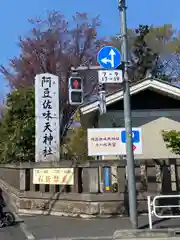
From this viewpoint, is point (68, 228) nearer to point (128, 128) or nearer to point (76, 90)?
point (128, 128)

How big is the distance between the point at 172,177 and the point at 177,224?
2.08m

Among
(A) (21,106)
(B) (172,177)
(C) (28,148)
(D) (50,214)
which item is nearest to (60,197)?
(D) (50,214)

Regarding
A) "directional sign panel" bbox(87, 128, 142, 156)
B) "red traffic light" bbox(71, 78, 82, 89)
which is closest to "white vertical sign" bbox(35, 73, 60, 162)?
"directional sign panel" bbox(87, 128, 142, 156)

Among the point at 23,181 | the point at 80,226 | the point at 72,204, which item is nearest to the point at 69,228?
the point at 80,226

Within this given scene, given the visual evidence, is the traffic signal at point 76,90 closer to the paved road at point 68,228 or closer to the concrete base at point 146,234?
the paved road at point 68,228

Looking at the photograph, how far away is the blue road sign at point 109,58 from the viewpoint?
9234 millimetres

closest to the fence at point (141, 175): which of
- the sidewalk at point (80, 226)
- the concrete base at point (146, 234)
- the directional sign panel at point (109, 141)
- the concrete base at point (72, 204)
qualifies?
the concrete base at point (72, 204)

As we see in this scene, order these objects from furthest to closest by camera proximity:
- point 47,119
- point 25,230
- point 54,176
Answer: point 47,119 → point 54,176 → point 25,230

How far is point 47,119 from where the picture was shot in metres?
15.3

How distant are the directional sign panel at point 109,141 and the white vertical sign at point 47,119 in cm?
401

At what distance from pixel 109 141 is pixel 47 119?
5247 millimetres

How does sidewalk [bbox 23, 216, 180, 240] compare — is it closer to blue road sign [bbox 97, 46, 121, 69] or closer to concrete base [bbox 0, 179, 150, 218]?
concrete base [bbox 0, 179, 150, 218]

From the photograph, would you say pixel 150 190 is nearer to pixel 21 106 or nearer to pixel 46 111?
pixel 46 111

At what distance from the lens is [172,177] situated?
11125 mm
